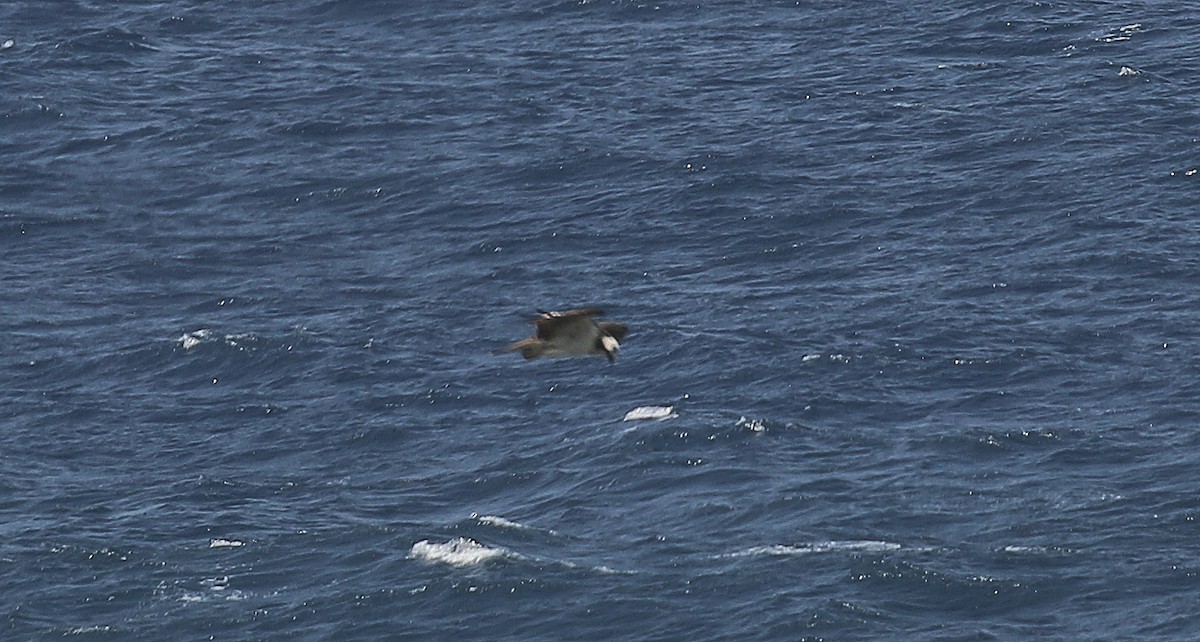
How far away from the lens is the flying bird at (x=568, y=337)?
59.5m

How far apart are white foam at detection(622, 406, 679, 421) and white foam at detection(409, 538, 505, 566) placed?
42.3 feet

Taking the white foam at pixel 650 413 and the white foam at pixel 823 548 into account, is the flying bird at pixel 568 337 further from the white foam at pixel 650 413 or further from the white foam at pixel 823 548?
the white foam at pixel 650 413

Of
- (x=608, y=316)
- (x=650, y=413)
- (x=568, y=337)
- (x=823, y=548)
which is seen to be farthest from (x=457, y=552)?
(x=568, y=337)

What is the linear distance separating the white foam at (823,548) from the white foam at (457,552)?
442 inches

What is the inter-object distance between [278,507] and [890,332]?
32.4 metres

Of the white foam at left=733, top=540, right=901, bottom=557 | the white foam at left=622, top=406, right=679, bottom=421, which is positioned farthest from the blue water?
the white foam at left=622, top=406, right=679, bottom=421

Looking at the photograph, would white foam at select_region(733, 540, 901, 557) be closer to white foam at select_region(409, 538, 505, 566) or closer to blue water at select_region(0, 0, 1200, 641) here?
blue water at select_region(0, 0, 1200, 641)

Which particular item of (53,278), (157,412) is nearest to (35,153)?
(53,278)

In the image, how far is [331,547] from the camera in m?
121

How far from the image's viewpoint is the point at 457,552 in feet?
389

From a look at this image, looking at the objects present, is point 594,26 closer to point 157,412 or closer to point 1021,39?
point 1021,39

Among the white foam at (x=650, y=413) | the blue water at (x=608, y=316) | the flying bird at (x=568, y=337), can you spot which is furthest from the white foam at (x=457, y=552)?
the flying bird at (x=568, y=337)

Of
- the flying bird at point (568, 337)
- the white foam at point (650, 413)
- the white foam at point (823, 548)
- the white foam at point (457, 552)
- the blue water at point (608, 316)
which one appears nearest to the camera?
the flying bird at point (568, 337)

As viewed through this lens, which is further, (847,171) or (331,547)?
(847,171)
